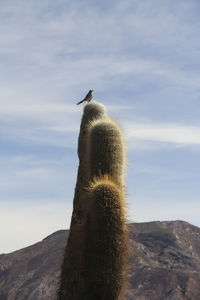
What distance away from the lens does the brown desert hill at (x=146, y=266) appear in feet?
362

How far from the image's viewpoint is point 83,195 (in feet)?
29.2

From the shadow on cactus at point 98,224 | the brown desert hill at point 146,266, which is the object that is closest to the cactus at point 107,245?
the shadow on cactus at point 98,224

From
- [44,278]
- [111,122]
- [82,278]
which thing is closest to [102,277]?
[82,278]

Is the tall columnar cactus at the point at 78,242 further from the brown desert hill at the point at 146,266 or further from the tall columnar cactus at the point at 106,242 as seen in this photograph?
the brown desert hill at the point at 146,266

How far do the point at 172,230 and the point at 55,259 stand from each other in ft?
139

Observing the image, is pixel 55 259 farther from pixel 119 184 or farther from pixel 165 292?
pixel 119 184

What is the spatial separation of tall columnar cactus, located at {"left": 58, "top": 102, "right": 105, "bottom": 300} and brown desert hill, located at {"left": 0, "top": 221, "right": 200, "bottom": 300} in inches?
3491

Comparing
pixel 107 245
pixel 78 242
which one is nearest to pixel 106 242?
pixel 107 245

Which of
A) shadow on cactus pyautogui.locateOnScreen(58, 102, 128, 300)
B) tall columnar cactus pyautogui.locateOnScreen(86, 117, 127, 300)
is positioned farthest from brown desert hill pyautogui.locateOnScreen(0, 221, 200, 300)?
tall columnar cactus pyautogui.locateOnScreen(86, 117, 127, 300)

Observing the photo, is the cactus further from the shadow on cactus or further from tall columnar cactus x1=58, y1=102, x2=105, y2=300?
tall columnar cactus x1=58, y1=102, x2=105, y2=300

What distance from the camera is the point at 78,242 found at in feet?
26.8

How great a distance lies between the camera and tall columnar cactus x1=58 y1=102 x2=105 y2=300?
26.1 ft

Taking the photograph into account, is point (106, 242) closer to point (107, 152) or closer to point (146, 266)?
point (107, 152)

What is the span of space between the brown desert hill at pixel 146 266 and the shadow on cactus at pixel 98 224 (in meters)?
89.2
